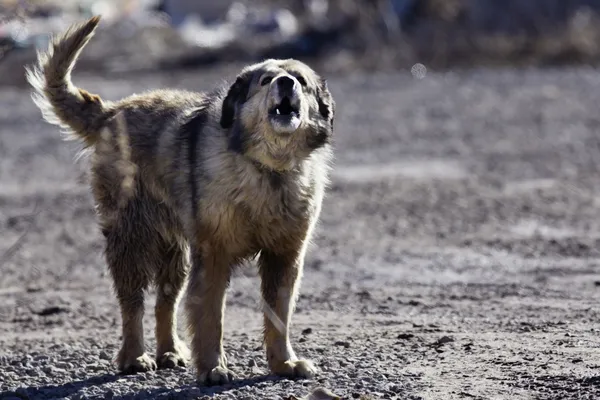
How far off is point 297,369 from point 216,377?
47 cm

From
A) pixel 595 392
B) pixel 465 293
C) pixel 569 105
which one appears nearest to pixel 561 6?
pixel 569 105

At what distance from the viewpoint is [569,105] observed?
25141mm

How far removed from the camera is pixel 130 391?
728 centimetres

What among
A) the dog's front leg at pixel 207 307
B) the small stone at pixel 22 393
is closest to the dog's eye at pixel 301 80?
the dog's front leg at pixel 207 307

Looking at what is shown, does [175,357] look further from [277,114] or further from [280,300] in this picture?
[277,114]

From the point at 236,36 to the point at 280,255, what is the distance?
3815 cm

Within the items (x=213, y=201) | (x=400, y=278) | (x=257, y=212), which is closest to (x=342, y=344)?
(x=257, y=212)

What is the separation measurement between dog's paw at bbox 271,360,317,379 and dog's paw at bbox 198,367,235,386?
0.31 meters

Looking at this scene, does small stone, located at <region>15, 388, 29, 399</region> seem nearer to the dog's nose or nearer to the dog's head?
the dog's head

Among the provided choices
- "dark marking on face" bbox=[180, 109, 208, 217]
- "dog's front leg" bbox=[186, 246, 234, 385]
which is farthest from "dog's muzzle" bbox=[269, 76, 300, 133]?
"dog's front leg" bbox=[186, 246, 234, 385]

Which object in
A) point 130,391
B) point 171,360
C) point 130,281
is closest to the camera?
point 130,391

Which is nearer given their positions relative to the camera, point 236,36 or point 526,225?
point 526,225

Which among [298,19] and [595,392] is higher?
[298,19]

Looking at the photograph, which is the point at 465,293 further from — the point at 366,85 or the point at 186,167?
the point at 366,85
